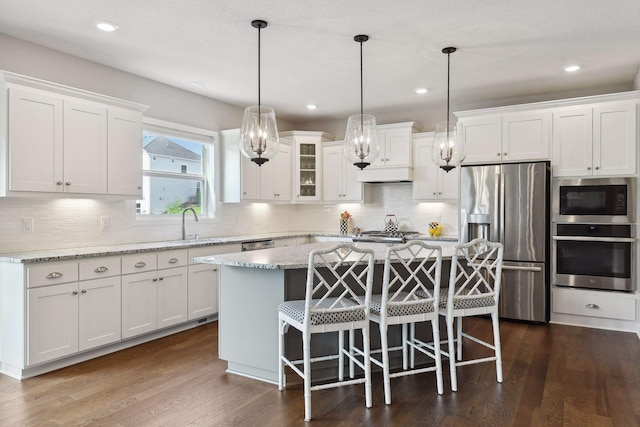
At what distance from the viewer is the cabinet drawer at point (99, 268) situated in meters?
3.47

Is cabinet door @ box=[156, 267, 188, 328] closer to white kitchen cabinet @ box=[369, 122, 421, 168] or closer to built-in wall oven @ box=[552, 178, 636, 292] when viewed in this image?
white kitchen cabinet @ box=[369, 122, 421, 168]

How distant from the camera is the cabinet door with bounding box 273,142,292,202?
6027mm

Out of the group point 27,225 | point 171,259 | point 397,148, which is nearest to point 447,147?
point 397,148

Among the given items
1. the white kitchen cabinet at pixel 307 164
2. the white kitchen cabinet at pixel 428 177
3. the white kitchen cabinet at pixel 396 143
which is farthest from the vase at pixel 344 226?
the white kitchen cabinet at pixel 428 177

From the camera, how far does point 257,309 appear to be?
3125 mm

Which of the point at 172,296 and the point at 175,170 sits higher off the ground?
the point at 175,170

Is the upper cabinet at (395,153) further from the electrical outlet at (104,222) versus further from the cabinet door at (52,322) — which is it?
the cabinet door at (52,322)

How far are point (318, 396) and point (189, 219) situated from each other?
2967mm

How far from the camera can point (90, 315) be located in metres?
3.52

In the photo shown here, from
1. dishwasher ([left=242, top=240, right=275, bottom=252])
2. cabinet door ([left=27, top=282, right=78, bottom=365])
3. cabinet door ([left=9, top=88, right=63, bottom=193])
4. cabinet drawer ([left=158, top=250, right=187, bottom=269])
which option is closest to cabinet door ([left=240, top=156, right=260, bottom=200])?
dishwasher ([left=242, top=240, right=275, bottom=252])

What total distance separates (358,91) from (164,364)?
3470 millimetres

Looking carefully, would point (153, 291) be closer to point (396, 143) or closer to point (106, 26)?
point (106, 26)

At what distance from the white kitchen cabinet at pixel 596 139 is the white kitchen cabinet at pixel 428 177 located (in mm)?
1213

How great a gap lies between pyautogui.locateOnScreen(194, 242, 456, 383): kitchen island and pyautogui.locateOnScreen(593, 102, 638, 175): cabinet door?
2354 millimetres
